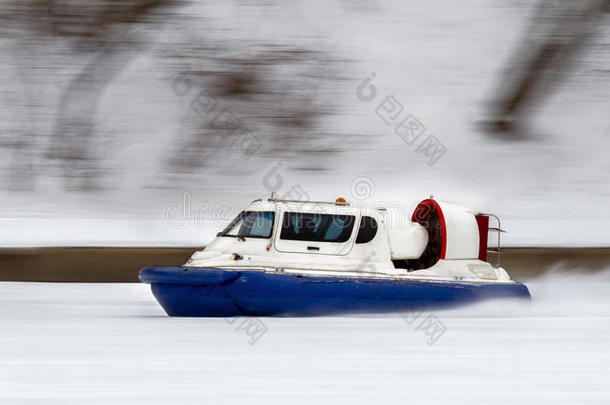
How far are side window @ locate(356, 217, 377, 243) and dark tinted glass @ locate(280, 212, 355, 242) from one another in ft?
0.30

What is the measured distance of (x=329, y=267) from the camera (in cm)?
655

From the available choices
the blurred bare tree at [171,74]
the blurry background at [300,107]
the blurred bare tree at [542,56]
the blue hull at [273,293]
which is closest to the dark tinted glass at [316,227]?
the blue hull at [273,293]

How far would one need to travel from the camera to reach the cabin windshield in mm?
6604

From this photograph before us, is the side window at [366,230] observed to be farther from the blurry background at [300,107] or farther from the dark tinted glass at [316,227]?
the blurry background at [300,107]

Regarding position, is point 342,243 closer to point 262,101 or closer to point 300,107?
point 300,107

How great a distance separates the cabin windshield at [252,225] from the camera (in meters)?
6.60

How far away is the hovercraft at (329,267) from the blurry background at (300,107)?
19.3 feet

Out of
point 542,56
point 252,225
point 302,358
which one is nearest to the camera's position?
point 302,358

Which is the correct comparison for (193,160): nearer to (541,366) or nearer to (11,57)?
(11,57)

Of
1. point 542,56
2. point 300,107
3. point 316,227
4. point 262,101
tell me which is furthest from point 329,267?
point 542,56

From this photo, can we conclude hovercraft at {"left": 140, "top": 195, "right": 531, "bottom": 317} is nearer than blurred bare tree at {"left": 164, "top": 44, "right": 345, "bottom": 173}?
Yes

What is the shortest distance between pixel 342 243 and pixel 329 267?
26 cm

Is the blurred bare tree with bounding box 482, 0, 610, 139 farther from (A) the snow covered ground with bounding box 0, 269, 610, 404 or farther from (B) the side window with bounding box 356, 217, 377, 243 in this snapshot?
(A) the snow covered ground with bounding box 0, 269, 610, 404

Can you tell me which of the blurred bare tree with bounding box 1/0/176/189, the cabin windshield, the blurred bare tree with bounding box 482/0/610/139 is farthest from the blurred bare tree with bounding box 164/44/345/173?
the cabin windshield
